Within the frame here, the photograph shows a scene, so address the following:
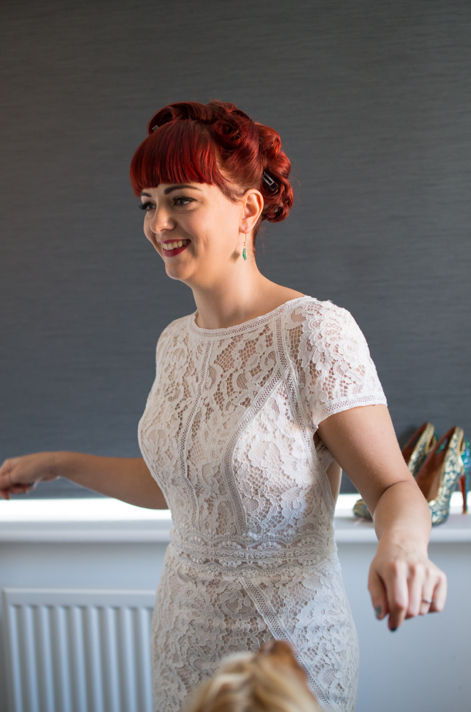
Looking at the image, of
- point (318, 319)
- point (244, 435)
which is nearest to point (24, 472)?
point (244, 435)

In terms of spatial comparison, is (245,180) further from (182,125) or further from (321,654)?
(321,654)

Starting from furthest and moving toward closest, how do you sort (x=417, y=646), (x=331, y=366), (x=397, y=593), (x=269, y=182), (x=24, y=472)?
(x=417, y=646) < (x=24, y=472) < (x=269, y=182) < (x=331, y=366) < (x=397, y=593)

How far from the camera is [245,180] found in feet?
3.32

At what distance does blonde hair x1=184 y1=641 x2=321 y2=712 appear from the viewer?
26 centimetres

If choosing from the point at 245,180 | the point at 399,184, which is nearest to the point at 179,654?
the point at 245,180

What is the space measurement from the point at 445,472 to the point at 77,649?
3.93 ft

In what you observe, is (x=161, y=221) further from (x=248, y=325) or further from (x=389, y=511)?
(x=389, y=511)

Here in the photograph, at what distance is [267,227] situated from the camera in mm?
1719

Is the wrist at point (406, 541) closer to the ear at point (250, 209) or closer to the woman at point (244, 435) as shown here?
the woman at point (244, 435)

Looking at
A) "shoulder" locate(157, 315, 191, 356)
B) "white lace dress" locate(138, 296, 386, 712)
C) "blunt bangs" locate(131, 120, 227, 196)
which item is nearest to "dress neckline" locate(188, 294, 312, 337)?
"white lace dress" locate(138, 296, 386, 712)

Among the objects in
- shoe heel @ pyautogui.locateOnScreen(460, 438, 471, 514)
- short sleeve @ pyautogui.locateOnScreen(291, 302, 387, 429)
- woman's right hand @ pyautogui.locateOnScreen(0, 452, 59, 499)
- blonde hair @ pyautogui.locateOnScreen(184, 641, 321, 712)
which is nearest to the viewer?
blonde hair @ pyautogui.locateOnScreen(184, 641, 321, 712)

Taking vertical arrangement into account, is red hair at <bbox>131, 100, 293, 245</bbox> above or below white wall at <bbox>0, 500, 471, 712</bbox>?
above

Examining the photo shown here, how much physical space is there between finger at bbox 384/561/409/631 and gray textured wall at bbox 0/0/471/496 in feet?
3.89

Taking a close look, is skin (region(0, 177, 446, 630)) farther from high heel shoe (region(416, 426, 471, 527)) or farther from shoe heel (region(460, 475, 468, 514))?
shoe heel (region(460, 475, 468, 514))
